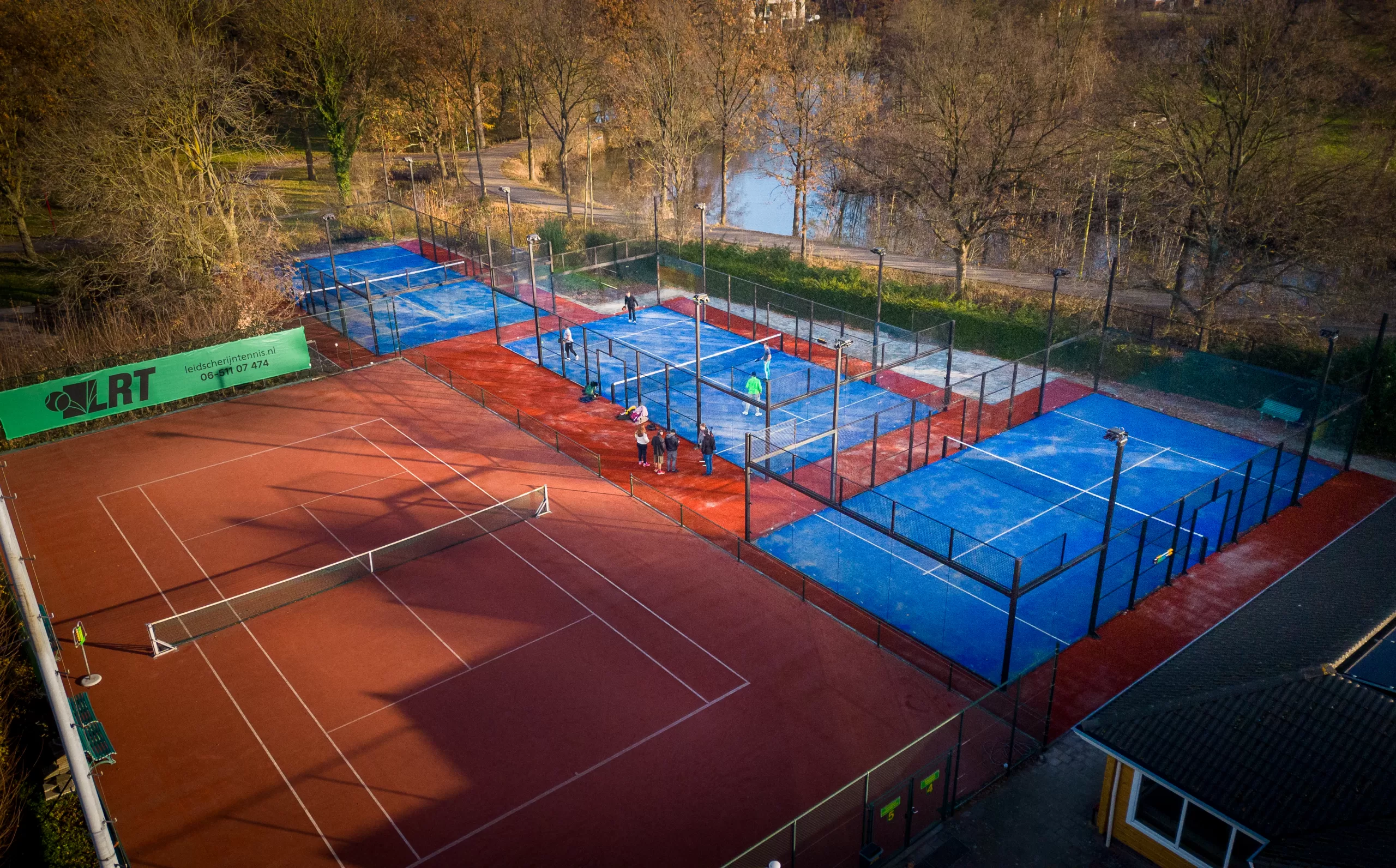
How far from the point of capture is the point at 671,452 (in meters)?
24.6

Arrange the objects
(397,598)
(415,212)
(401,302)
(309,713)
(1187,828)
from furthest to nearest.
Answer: (415,212), (401,302), (397,598), (309,713), (1187,828)

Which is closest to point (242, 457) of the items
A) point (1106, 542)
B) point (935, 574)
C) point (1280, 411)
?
point (935, 574)

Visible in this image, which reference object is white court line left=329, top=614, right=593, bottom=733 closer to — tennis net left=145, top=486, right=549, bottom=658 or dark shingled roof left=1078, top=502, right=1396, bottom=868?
tennis net left=145, top=486, right=549, bottom=658

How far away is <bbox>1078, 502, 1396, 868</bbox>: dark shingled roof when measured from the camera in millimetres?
10977

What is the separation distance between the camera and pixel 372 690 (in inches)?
675

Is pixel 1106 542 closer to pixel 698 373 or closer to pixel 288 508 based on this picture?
pixel 698 373

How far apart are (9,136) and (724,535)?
38.6 metres

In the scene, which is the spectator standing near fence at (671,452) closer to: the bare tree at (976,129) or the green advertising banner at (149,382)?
the green advertising banner at (149,382)

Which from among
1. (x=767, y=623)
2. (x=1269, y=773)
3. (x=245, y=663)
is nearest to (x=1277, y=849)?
(x=1269, y=773)

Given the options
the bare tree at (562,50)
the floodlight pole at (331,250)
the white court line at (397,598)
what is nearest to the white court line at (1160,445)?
the white court line at (397,598)

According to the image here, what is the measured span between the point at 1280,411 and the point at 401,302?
31.7 metres

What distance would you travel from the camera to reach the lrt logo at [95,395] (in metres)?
26.8

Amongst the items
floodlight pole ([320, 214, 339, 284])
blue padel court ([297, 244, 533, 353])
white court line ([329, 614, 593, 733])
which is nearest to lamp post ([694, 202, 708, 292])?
blue padel court ([297, 244, 533, 353])

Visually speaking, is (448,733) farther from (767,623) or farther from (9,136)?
(9,136)
